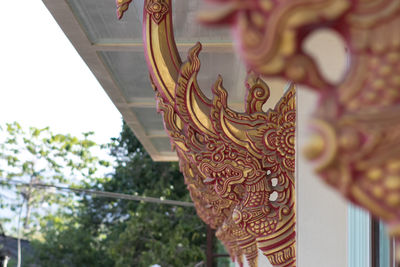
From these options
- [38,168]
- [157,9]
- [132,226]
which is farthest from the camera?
[38,168]

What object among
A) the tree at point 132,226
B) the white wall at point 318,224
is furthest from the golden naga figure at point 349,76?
the tree at point 132,226

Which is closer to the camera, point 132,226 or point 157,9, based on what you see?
point 157,9

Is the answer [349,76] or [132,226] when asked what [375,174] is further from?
[132,226]

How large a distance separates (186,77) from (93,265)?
23556 millimetres

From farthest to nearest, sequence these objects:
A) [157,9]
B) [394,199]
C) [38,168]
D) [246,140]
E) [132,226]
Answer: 1. [38,168]
2. [132,226]
3. [157,9]
4. [246,140]
5. [394,199]

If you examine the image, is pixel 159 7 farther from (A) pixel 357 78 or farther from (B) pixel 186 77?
(A) pixel 357 78

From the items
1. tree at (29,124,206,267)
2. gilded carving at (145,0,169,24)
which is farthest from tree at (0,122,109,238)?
gilded carving at (145,0,169,24)

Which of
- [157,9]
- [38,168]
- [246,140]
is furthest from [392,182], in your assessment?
[38,168]

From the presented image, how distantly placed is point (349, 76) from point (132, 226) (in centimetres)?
2026

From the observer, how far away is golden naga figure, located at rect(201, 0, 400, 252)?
0.60 metres

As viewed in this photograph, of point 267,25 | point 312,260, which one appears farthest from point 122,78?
point 267,25

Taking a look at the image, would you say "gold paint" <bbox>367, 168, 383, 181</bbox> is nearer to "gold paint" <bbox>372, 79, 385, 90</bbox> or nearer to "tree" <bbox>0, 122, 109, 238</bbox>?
"gold paint" <bbox>372, 79, 385, 90</bbox>

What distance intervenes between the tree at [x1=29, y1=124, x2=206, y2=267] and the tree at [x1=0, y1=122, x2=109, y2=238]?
1.78 m

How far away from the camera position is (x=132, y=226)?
20594 mm
